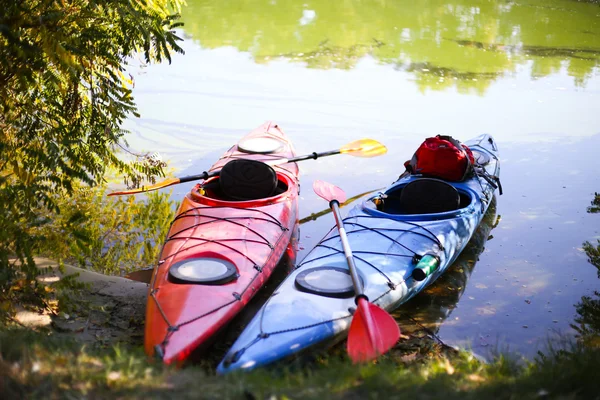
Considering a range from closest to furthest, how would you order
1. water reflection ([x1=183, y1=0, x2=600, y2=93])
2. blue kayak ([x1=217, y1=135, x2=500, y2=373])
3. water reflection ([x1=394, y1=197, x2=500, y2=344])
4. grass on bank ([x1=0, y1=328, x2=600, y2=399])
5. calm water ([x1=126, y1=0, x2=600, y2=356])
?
grass on bank ([x1=0, y1=328, x2=600, y2=399]) < blue kayak ([x1=217, y1=135, x2=500, y2=373]) < water reflection ([x1=394, y1=197, x2=500, y2=344]) < calm water ([x1=126, y1=0, x2=600, y2=356]) < water reflection ([x1=183, y1=0, x2=600, y2=93])

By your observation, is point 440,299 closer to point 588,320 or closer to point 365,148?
point 588,320

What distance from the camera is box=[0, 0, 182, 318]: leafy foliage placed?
3162 mm

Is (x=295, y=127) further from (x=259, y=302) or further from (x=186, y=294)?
(x=186, y=294)

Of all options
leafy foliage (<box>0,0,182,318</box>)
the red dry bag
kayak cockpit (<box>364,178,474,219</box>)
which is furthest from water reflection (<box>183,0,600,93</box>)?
leafy foliage (<box>0,0,182,318</box>)

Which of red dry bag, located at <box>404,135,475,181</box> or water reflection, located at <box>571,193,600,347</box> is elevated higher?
red dry bag, located at <box>404,135,475,181</box>

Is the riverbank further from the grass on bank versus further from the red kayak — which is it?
the red kayak

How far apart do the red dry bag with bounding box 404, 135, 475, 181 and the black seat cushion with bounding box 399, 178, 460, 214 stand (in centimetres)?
38

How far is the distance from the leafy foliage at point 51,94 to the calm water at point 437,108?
1.39m

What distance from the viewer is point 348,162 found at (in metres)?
6.50

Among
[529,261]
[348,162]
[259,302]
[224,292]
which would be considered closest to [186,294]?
[224,292]

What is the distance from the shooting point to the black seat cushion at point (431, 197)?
15.1 feet

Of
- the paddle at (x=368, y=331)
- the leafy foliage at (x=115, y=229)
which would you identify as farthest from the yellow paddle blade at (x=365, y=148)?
the paddle at (x=368, y=331)

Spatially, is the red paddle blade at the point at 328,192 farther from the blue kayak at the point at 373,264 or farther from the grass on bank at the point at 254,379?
the grass on bank at the point at 254,379

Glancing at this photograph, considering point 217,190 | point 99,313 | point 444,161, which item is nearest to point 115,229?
point 217,190
